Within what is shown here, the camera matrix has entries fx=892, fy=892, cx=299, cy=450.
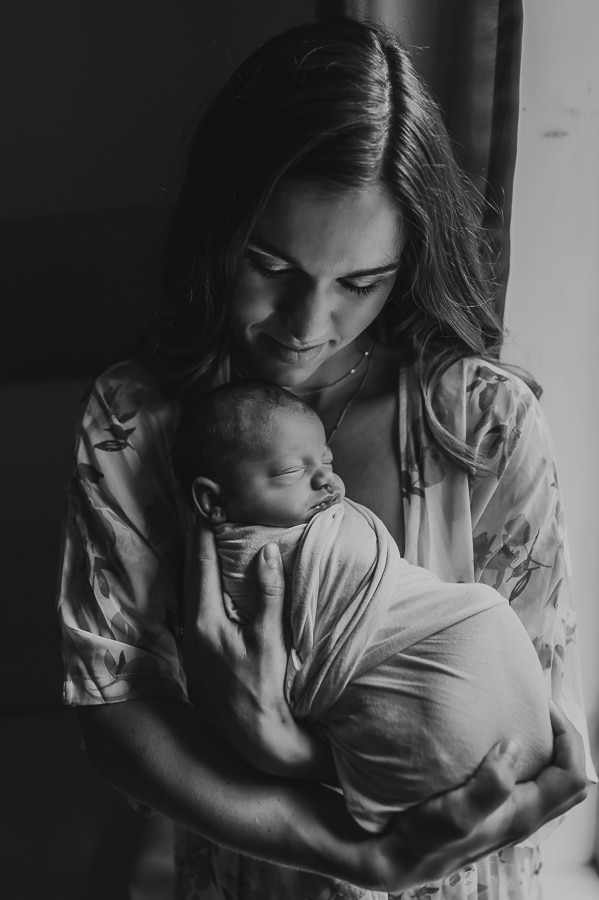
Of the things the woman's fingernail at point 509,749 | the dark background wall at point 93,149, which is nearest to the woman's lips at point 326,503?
the woman's fingernail at point 509,749

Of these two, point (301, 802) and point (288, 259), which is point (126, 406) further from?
point (301, 802)

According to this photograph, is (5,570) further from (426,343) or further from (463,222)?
(463,222)

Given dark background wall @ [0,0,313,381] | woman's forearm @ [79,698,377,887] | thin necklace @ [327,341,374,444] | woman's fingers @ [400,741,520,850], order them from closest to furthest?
woman's fingers @ [400,741,520,850]
woman's forearm @ [79,698,377,887]
thin necklace @ [327,341,374,444]
dark background wall @ [0,0,313,381]

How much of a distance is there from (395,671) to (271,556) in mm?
186

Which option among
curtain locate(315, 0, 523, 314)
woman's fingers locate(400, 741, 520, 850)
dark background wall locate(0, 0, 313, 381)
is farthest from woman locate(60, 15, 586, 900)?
dark background wall locate(0, 0, 313, 381)

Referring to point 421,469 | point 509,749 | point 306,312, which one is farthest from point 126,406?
point 509,749

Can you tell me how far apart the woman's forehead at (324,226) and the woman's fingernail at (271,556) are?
0.32m

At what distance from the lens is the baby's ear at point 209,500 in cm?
108

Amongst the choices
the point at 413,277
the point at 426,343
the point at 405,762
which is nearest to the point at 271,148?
the point at 413,277

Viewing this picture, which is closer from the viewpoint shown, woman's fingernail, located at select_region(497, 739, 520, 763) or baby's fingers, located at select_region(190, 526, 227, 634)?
woman's fingernail, located at select_region(497, 739, 520, 763)

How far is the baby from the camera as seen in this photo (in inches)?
36.7

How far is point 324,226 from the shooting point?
1.00 m

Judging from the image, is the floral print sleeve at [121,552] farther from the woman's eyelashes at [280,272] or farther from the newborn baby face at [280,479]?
the woman's eyelashes at [280,272]

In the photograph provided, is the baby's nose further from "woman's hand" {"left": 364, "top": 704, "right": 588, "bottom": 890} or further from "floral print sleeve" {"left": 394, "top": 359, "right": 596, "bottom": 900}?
"woman's hand" {"left": 364, "top": 704, "right": 588, "bottom": 890}
